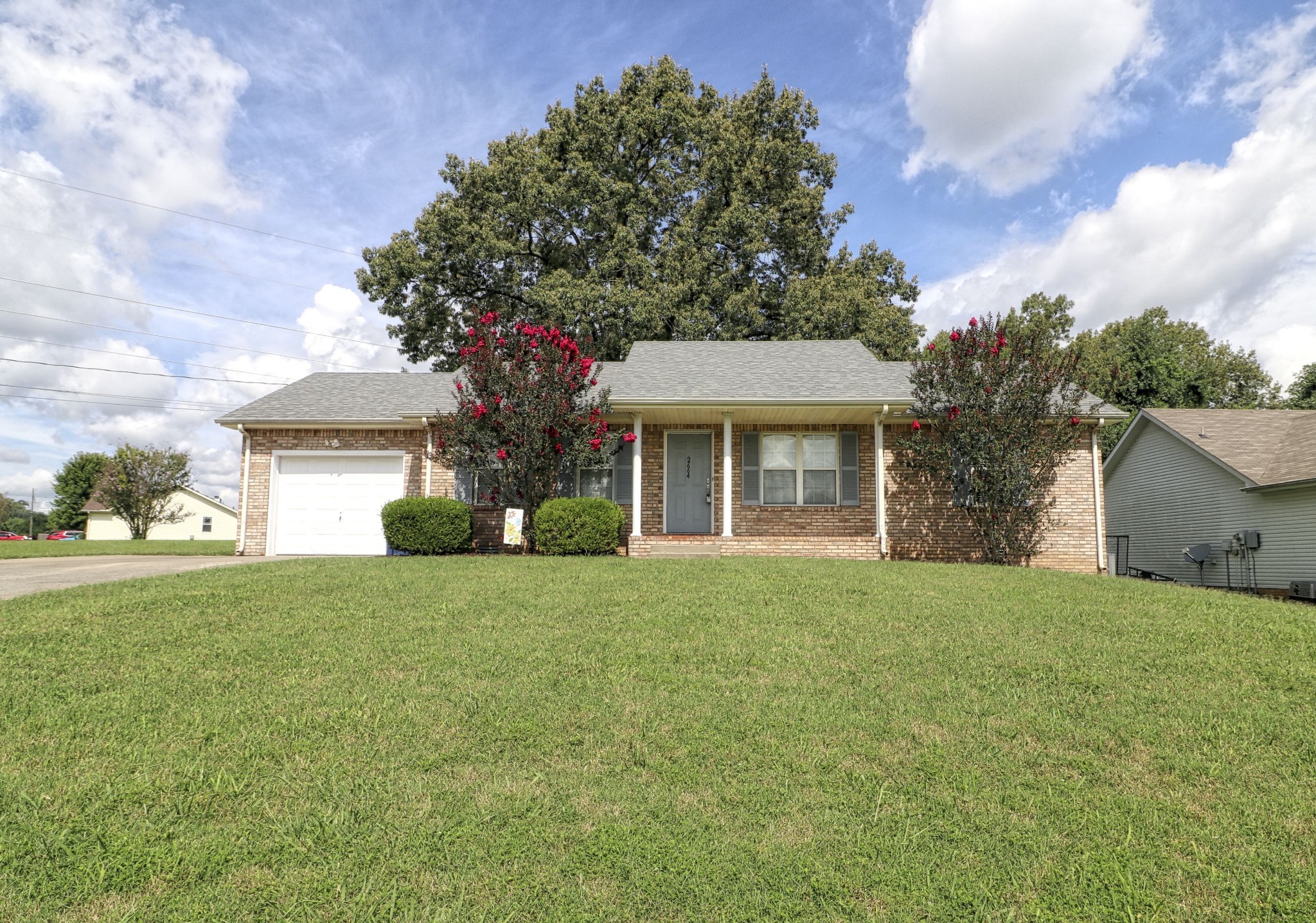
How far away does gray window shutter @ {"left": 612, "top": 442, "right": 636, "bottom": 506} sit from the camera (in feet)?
48.5

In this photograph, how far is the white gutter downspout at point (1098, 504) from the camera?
13.7m

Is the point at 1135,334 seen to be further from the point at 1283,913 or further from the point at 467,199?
the point at 1283,913

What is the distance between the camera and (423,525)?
42.2 ft

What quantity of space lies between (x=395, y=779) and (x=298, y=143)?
54.4 feet

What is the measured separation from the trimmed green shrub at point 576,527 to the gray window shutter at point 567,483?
2037 mm

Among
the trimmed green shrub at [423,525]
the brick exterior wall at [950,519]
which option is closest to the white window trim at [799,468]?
the brick exterior wall at [950,519]

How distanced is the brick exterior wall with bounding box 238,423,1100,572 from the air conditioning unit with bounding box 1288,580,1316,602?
3794mm

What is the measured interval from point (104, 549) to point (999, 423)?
19042mm

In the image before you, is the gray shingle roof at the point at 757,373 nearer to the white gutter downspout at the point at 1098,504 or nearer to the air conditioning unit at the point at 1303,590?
the white gutter downspout at the point at 1098,504

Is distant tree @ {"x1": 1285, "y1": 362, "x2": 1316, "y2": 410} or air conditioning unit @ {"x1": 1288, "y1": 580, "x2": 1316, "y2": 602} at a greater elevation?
distant tree @ {"x1": 1285, "y1": 362, "x2": 1316, "y2": 410}

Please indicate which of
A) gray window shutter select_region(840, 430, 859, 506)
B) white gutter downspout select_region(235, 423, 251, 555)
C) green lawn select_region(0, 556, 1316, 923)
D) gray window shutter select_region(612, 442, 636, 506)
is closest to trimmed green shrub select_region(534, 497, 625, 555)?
gray window shutter select_region(612, 442, 636, 506)

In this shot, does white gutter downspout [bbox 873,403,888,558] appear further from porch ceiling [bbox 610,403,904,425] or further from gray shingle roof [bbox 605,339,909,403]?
gray shingle roof [bbox 605,339,909,403]

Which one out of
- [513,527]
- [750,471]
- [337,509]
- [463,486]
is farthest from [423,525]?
[750,471]

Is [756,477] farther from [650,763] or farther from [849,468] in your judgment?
[650,763]
